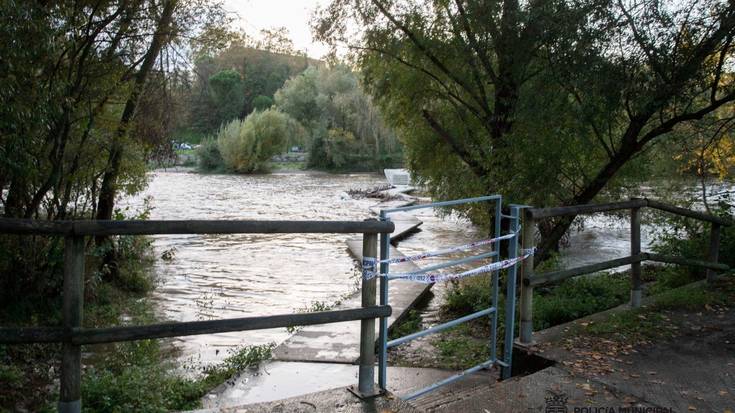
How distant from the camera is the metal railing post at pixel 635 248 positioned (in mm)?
6066

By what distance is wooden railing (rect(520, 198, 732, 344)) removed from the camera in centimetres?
503

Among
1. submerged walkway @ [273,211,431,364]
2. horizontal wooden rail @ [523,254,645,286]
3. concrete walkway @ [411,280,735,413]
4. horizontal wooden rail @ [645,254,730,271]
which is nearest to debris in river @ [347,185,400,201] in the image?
submerged walkway @ [273,211,431,364]

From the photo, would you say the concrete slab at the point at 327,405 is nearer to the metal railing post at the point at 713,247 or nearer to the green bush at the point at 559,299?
the green bush at the point at 559,299

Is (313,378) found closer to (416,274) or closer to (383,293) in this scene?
(416,274)

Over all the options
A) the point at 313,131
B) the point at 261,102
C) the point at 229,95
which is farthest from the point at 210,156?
the point at 261,102

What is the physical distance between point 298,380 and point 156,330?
2.78 meters

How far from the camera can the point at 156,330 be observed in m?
3.16

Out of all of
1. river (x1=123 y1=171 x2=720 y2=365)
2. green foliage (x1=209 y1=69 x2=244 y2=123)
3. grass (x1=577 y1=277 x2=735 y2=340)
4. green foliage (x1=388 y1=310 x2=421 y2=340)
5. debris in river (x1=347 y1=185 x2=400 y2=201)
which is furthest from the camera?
green foliage (x1=209 y1=69 x2=244 y2=123)

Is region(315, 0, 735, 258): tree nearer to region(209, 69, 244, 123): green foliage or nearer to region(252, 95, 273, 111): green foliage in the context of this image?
region(209, 69, 244, 123): green foliage

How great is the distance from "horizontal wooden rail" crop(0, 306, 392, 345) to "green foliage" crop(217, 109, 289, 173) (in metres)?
54.2

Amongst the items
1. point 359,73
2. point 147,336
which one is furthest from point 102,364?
point 359,73

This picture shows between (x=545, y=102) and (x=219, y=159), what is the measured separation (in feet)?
178

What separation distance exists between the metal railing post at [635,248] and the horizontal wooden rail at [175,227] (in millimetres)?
3484

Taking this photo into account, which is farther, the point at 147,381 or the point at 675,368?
the point at 147,381
